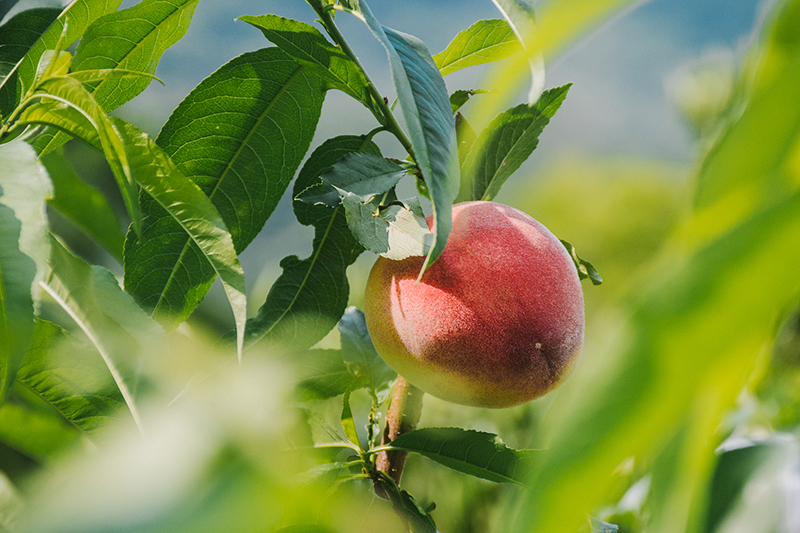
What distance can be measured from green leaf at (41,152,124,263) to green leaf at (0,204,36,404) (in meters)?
0.14

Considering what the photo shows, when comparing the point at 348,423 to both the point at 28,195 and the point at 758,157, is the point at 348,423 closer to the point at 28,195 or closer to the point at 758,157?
the point at 28,195

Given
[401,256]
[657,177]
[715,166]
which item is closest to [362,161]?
[401,256]

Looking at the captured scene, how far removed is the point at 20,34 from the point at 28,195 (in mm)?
158

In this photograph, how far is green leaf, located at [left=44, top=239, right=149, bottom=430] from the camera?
27cm

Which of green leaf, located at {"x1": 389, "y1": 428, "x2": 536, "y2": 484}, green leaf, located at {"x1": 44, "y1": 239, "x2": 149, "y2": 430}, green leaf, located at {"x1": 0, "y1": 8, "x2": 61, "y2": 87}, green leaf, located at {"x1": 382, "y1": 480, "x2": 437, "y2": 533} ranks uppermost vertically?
green leaf, located at {"x1": 0, "y1": 8, "x2": 61, "y2": 87}

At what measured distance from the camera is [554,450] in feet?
0.20

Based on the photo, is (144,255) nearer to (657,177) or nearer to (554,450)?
(554,450)

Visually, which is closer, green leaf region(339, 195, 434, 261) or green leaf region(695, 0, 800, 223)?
green leaf region(695, 0, 800, 223)

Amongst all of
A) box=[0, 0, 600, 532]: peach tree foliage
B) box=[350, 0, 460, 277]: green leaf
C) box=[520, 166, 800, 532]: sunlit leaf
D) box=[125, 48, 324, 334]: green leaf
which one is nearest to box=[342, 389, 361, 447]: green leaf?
box=[0, 0, 600, 532]: peach tree foliage

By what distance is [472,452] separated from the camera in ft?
1.14

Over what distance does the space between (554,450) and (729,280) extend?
0.09 ft

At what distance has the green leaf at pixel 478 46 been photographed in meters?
0.38

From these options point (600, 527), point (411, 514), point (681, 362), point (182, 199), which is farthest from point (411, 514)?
point (681, 362)

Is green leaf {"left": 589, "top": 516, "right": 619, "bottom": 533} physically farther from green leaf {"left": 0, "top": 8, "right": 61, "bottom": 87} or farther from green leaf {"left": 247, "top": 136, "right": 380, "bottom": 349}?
green leaf {"left": 0, "top": 8, "right": 61, "bottom": 87}
